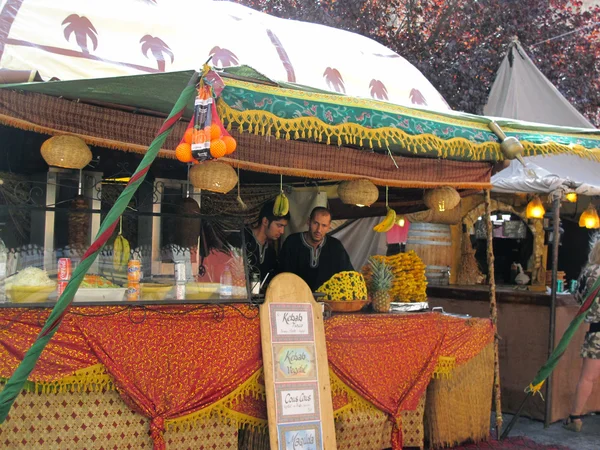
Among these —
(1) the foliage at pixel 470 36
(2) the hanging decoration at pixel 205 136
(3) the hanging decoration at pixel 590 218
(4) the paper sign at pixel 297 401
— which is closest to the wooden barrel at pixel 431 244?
(3) the hanging decoration at pixel 590 218

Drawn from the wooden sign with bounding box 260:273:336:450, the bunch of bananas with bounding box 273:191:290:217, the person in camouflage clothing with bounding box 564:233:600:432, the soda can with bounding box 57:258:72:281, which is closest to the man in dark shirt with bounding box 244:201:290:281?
the bunch of bananas with bounding box 273:191:290:217

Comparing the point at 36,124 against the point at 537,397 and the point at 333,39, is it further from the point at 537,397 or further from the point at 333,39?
the point at 537,397

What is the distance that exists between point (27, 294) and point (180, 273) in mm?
1021

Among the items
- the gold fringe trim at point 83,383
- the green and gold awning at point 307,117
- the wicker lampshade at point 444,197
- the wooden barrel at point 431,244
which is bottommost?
the gold fringe trim at point 83,383

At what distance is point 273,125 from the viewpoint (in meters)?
4.12

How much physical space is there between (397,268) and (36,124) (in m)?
3.29

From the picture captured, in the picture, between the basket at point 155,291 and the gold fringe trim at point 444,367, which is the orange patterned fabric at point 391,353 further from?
A: the basket at point 155,291

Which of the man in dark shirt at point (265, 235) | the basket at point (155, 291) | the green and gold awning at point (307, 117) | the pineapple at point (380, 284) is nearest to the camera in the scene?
the green and gold awning at point (307, 117)

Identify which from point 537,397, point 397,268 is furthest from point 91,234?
point 537,397

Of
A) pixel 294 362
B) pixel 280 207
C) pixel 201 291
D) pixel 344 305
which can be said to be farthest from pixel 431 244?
pixel 201 291

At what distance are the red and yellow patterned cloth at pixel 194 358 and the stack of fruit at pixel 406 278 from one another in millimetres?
417

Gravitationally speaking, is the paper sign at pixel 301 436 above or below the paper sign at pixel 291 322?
below

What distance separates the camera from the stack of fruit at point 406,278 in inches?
236

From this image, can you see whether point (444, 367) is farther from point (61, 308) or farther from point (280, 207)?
point (61, 308)
